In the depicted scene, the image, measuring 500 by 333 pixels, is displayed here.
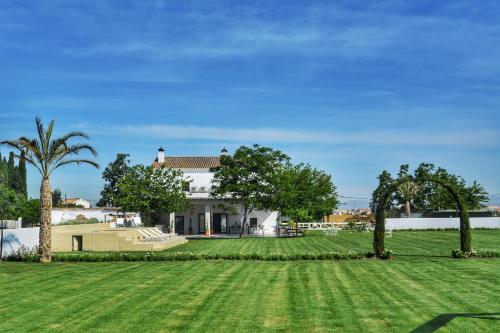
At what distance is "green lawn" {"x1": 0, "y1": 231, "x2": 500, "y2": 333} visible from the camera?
37.8ft

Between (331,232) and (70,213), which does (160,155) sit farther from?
(331,232)

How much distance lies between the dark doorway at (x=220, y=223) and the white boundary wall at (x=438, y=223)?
55.7 ft

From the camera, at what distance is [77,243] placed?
32188mm

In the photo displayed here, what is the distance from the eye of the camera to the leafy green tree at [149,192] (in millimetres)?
43312

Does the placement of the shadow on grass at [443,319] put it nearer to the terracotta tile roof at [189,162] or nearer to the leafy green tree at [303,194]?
the leafy green tree at [303,194]

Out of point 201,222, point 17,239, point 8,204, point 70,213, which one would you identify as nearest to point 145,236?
point 17,239

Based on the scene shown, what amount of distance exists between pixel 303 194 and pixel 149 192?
59.1ft

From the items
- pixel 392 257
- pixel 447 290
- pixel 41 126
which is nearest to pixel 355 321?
pixel 447 290

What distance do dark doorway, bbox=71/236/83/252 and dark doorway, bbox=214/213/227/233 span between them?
2446 cm

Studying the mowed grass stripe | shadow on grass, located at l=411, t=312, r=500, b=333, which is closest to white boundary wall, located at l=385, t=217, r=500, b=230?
the mowed grass stripe

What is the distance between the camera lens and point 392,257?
2427 cm

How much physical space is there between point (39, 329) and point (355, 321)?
6.99m

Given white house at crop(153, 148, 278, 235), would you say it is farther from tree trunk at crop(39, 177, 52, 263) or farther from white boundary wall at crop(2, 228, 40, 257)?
tree trunk at crop(39, 177, 52, 263)

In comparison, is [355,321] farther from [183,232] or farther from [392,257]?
[183,232]
